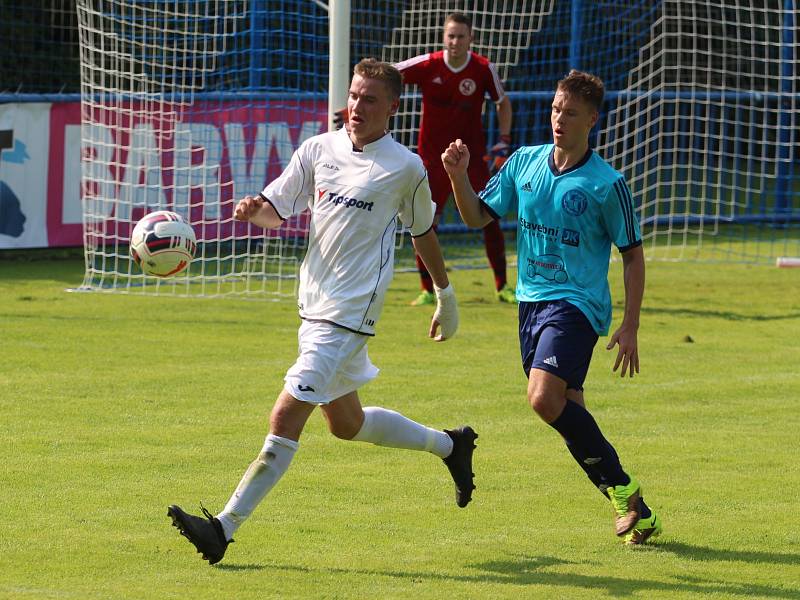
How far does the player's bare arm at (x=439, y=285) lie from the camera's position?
19.6 feet

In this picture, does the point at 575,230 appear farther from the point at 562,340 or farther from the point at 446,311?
the point at 446,311

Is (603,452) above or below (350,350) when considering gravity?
below

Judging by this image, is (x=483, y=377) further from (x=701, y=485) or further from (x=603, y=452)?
(x=603, y=452)

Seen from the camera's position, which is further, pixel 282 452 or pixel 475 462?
pixel 475 462

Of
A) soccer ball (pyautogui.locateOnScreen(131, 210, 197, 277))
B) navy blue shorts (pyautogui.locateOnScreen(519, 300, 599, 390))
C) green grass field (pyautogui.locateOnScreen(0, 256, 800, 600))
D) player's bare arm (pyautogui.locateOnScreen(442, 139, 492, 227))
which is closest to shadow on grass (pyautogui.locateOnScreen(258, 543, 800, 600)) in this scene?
green grass field (pyautogui.locateOnScreen(0, 256, 800, 600))

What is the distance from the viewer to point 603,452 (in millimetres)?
5793

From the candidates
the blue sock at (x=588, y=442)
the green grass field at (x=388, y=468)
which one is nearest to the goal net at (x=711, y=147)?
the green grass field at (x=388, y=468)

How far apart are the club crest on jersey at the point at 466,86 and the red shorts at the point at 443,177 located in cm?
57

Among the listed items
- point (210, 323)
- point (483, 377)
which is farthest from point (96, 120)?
point (483, 377)

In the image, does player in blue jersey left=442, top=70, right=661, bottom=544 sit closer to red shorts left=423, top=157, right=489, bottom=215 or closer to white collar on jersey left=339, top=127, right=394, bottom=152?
white collar on jersey left=339, top=127, right=394, bottom=152

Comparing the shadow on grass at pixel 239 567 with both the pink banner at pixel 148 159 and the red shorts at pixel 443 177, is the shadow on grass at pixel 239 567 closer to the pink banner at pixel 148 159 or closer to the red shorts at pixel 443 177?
the red shorts at pixel 443 177

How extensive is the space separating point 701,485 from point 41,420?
3531mm

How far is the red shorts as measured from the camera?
38.9ft

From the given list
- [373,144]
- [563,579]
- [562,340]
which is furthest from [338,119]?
[563,579]
